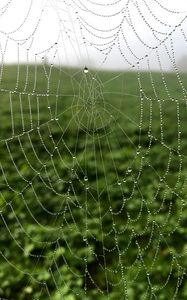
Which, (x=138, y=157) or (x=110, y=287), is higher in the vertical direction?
(x=138, y=157)

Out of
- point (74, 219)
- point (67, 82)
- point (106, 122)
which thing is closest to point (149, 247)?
point (74, 219)

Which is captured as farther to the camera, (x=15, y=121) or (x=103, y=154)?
(x=15, y=121)

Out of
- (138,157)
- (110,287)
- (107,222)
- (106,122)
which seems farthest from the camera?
(106,122)

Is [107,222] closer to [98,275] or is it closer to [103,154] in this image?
[98,275]

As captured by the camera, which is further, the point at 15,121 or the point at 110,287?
the point at 15,121

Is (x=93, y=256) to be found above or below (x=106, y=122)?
below

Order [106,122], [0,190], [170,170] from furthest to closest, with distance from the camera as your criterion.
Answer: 1. [106,122]
2. [170,170]
3. [0,190]

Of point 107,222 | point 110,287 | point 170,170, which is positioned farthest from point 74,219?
point 170,170

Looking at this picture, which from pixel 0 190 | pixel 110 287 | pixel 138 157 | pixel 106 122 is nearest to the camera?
pixel 110 287

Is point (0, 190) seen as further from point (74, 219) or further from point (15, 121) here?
point (15, 121)
